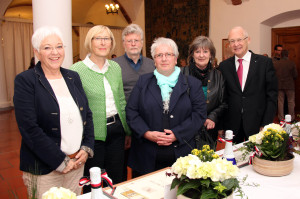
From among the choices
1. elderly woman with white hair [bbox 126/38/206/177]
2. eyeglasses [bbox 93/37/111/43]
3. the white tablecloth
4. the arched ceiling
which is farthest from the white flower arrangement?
the arched ceiling

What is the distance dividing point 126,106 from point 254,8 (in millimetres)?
7367

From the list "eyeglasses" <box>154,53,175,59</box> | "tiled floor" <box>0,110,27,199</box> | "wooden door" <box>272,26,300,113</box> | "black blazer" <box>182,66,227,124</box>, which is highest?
"wooden door" <box>272,26,300,113</box>

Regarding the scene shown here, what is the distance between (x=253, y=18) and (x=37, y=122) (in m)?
8.05

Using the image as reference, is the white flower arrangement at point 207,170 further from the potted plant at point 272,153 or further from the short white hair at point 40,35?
the short white hair at point 40,35

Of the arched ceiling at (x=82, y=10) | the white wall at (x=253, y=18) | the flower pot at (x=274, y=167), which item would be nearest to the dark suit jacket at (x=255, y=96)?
the flower pot at (x=274, y=167)

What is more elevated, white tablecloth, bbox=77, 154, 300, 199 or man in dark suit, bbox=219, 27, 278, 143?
man in dark suit, bbox=219, 27, 278, 143

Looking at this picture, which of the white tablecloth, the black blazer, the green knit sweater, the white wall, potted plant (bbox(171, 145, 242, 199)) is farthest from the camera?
the white wall

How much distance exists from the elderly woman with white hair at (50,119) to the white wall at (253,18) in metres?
7.60

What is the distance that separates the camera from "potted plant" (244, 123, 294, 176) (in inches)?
74.7

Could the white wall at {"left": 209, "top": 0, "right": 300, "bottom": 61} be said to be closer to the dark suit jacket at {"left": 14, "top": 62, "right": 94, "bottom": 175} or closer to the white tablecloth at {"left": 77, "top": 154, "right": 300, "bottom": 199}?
the white tablecloth at {"left": 77, "top": 154, "right": 300, "bottom": 199}

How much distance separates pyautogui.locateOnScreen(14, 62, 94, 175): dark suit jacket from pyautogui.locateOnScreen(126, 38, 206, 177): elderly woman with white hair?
699mm

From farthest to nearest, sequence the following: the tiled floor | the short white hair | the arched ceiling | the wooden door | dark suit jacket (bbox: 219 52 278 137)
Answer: the arched ceiling → the wooden door → the tiled floor → dark suit jacket (bbox: 219 52 278 137) → the short white hair

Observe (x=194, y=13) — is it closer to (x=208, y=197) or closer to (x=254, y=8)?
(x=254, y=8)

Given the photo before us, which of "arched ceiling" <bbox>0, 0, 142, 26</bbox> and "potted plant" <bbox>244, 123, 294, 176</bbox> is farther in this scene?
"arched ceiling" <bbox>0, 0, 142, 26</bbox>
